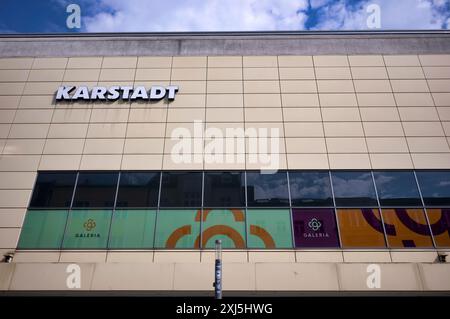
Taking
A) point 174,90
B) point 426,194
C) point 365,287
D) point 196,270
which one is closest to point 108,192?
point 196,270

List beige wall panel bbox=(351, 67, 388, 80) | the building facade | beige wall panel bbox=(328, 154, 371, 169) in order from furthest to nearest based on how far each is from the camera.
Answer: beige wall panel bbox=(351, 67, 388, 80) < beige wall panel bbox=(328, 154, 371, 169) < the building facade

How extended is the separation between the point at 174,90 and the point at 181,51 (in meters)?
3.04

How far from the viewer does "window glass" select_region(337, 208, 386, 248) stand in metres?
10.9

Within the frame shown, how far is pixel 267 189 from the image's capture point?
1196cm

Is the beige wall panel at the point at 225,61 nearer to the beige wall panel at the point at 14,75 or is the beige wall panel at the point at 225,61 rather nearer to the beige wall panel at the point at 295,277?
the beige wall panel at the point at 14,75

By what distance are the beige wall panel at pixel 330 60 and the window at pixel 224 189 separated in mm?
8569

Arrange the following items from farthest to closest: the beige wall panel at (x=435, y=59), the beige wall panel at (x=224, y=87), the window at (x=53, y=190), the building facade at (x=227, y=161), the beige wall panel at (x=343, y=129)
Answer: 1. the beige wall panel at (x=435, y=59)
2. the beige wall panel at (x=224, y=87)
3. the beige wall panel at (x=343, y=129)
4. the window at (x=53, y=190)
5. the building facade at (x=227, y=161)

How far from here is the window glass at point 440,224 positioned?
425 inches

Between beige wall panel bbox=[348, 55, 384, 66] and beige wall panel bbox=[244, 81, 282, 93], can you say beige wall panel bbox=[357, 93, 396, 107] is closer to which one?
beige wall panel bbox=[348, 55, 384, 66]

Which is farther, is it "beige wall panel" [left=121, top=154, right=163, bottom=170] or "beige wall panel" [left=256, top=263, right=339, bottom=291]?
"beige wall panel" [left=121, top=154, right=163, bottom=170]

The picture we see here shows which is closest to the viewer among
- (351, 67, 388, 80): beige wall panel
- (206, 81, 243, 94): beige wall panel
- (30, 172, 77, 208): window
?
(30, 172, 77, 208): window

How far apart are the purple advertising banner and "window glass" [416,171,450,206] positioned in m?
4.50

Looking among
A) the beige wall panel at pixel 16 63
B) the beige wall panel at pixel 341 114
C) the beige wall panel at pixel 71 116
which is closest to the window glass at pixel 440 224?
the beige wall panel at pixel 341 114

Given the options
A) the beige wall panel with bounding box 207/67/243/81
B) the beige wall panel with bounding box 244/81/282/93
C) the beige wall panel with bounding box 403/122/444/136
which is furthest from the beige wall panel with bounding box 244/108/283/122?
the beige wall panel with bounding box 403/122/444/136
